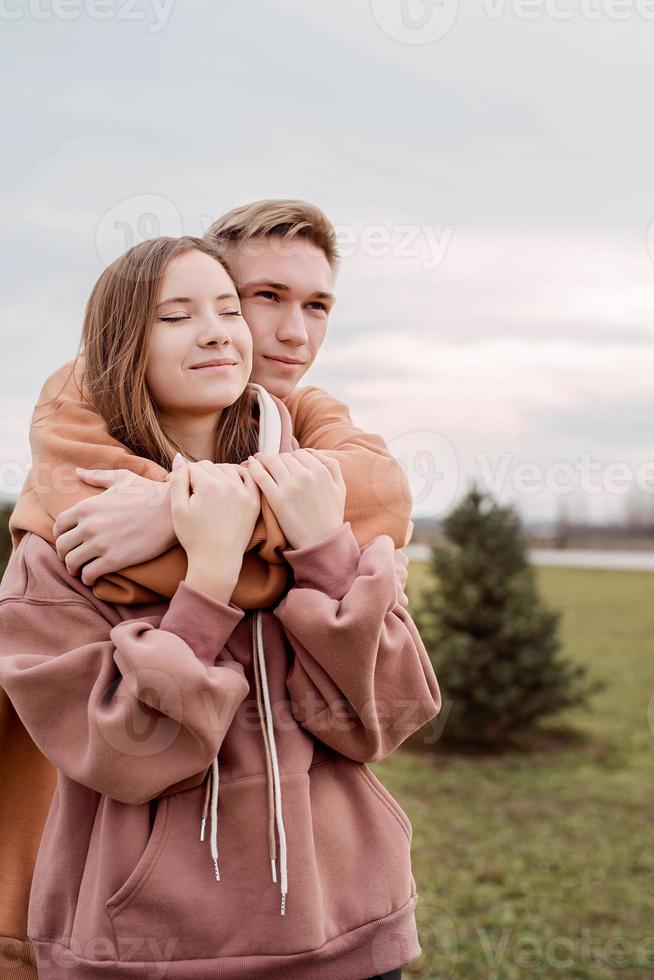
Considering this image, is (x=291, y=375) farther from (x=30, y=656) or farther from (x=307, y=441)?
(x=30, y=656)

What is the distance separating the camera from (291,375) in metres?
2.17

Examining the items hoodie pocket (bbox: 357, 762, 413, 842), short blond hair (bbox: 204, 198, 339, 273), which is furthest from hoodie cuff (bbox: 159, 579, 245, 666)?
short blond hair (bbox: 204, 198, 339, 273)

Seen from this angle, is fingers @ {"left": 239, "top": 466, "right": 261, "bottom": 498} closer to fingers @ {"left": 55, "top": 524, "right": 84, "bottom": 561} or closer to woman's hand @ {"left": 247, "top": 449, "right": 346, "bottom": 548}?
woman's hand @ {"left": 247, "top": 449, "right": 346, "bottom": 548}

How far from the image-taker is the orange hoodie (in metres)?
1.75

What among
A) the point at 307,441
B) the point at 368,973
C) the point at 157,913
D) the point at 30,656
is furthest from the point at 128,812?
the point at 307,441

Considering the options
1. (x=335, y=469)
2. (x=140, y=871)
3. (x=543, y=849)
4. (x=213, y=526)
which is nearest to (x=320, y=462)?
(x=335, y=469)

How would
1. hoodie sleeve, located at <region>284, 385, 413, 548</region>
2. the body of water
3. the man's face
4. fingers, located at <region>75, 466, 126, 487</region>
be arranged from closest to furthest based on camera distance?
fingers, located at <region>75, 466, 126, 487</region>, hoodie sleeve, located at <region>284, 385, 413, 548</region>, the man's face, the body of water

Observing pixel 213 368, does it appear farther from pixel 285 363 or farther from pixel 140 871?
pixel 140 871

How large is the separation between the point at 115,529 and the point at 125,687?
0.27m

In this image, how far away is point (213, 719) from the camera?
161 centimetres

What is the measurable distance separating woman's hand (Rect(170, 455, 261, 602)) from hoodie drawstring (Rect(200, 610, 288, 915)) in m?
0.15

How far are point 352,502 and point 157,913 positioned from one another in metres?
0.80

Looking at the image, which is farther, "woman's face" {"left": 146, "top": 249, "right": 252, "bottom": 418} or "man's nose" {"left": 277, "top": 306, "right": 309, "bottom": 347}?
"man's nose" {"left": 277, "top": 306, "right": 309, "bottom": 347}

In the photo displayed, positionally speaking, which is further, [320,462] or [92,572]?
[320,462]
